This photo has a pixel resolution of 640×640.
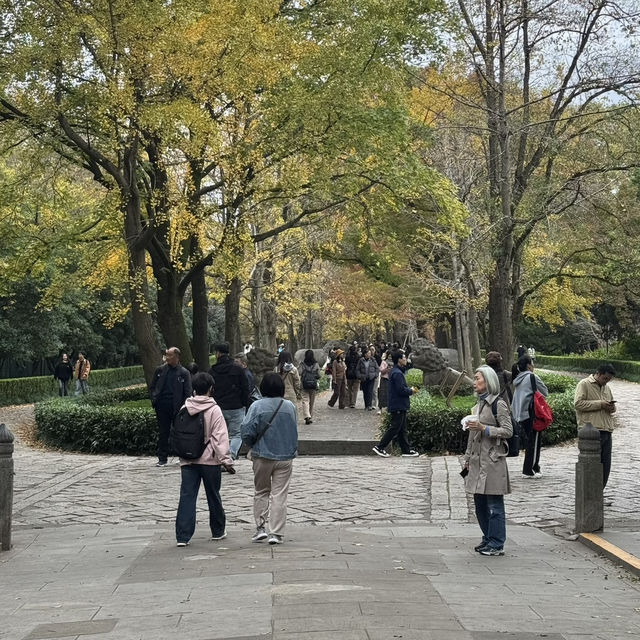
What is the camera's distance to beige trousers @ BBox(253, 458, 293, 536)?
8.99m

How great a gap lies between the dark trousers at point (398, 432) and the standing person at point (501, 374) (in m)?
2.77

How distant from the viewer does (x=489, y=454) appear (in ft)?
28.3

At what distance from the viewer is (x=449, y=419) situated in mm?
17219

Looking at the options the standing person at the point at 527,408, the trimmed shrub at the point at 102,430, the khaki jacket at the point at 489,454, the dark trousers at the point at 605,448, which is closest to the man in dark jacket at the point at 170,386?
the trimmed shrub at the point at 102,430

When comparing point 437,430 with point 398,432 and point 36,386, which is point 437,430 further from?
point 36,386

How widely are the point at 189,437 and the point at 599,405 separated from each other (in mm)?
4567

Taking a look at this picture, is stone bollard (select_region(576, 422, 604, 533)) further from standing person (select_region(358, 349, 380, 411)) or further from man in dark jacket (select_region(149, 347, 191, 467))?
standing person (select_region(358, 349, 380, 411))

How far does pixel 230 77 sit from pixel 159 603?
44.6ft

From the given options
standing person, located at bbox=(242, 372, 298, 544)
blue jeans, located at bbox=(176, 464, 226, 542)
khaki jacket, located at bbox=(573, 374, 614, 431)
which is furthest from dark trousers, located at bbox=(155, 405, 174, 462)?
khaki jacket, located at bbox=(573, 374, 614, 431)

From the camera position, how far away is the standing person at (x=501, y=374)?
1287 cm

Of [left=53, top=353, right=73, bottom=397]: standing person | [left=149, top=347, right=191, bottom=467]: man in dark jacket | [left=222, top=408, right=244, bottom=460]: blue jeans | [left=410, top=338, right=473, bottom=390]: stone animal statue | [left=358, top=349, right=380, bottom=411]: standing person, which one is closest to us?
[left=222, top=408, right=244, bottom=460]: blue jeans

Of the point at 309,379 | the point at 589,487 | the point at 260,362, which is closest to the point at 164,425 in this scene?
the point at 589,487

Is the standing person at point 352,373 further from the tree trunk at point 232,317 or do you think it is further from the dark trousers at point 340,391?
the tree trunk at point 232,317

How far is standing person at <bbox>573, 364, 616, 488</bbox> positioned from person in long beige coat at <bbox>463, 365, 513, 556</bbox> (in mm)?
2371
